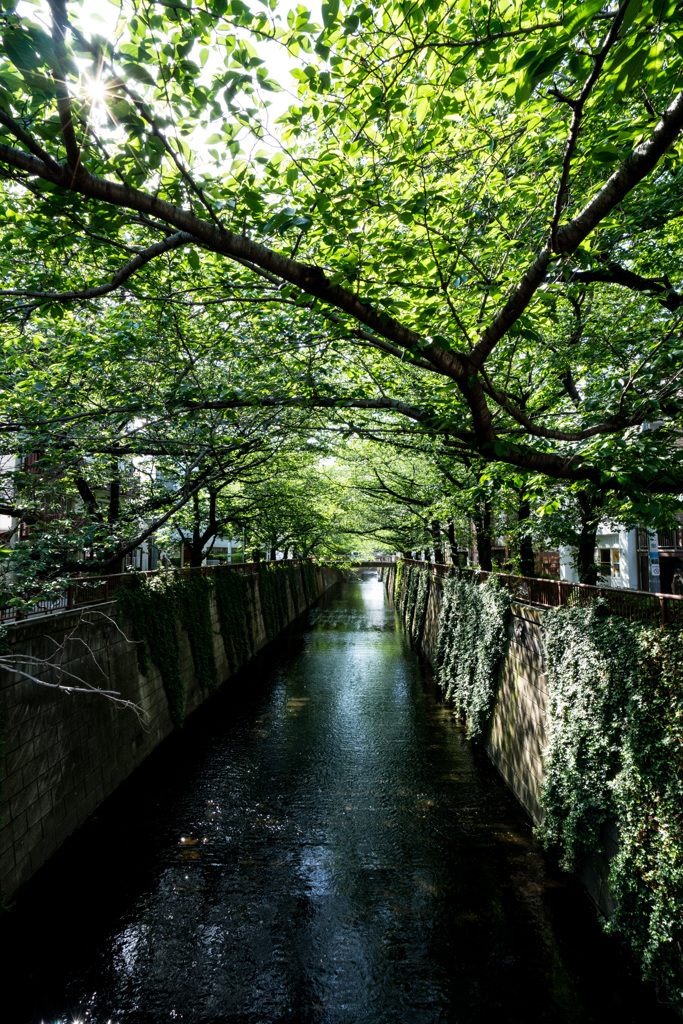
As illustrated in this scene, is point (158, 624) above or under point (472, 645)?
above

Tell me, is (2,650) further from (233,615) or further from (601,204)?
(233,615)

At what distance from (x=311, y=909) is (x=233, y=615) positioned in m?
16.3

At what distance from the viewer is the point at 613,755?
734 cm

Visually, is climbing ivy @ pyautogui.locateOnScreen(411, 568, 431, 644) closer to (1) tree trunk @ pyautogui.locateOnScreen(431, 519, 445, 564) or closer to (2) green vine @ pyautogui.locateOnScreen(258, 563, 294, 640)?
(1) tree trunk @ pyautogui.locateOnScreen(431, 519, 445, 564)

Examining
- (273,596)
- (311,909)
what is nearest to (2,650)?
(311,909)

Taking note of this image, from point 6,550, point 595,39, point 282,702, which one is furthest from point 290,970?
point 282,702

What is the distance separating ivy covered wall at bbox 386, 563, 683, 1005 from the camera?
5.95 meters

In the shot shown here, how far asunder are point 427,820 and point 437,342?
9.78m

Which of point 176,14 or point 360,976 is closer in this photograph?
point 176,14

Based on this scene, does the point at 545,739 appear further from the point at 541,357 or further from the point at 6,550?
the point at 6,550

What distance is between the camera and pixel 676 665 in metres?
6.10

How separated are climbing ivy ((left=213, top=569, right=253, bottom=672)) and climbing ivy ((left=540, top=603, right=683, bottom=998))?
52.2 ft

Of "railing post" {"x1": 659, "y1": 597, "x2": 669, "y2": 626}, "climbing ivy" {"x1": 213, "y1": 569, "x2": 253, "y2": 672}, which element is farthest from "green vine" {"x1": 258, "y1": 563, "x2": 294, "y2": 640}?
"railing post" {"x1": 659, "y1": 597, "x2": 669, "y2": 626}

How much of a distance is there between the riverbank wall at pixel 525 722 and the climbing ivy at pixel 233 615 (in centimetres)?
1202
